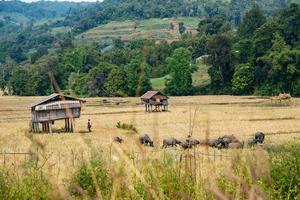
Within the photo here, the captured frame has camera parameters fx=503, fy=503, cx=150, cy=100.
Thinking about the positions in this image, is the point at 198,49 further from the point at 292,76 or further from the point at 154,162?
the point at 154,162

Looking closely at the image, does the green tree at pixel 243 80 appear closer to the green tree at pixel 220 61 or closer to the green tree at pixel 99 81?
the green tree at pixel 220 61

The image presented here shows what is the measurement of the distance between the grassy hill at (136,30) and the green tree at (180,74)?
64.2 metres

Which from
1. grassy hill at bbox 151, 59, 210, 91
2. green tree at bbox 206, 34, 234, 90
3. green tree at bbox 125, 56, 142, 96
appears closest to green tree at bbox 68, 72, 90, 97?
green tree at bbox 125, 56, 142, 96

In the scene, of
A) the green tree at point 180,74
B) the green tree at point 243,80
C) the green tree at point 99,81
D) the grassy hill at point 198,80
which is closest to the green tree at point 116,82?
the green tree at point 99,81

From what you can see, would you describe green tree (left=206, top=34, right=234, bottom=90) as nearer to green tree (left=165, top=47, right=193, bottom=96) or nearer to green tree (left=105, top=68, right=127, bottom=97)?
green tree (left=165, top=47, right=193, bottom=96)

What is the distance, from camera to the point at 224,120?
43.8 meters

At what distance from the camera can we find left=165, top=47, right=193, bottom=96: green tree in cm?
8344

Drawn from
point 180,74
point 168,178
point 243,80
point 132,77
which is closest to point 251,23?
point 180,74

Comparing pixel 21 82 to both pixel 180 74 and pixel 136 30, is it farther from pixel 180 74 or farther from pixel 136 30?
pixel 136 30

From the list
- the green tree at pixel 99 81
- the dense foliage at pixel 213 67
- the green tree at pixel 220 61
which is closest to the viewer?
the dense foliage at pixel 213 67

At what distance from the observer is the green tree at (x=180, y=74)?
83.4 m

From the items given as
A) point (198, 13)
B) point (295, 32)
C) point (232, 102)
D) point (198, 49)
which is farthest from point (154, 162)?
point (198, 13)

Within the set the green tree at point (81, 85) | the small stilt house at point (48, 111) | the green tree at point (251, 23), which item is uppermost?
the green tree at point (251, 23)

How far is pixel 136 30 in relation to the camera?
6565 inches
